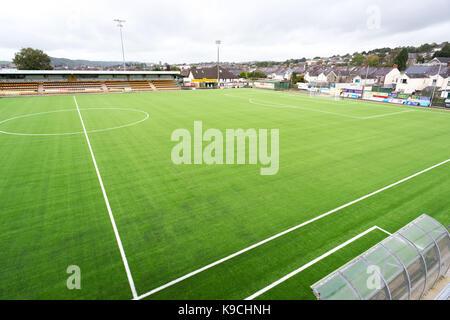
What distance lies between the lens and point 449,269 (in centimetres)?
639

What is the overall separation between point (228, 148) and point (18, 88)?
48.6 meters

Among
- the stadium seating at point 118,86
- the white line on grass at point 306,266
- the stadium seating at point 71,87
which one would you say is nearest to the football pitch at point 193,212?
the white line on grass at point 306,266

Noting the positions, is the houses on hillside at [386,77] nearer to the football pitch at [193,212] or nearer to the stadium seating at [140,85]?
the stadium seating at [140,85]

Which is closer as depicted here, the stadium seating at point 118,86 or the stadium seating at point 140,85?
the stadium seating at point 118,86

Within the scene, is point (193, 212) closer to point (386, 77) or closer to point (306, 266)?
point (306, 266)

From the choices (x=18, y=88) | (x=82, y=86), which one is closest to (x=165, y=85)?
(x=82, y=86)

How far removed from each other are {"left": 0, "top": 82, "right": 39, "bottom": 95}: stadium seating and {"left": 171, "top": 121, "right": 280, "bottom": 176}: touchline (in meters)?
40.3

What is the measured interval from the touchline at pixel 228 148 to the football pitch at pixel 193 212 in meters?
0.73

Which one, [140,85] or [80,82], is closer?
[80,82]

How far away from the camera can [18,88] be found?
142ft

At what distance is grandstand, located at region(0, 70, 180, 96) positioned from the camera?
144ft

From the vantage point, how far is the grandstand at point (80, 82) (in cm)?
4397

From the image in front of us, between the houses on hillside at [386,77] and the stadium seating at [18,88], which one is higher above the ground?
the houses on hillside at [386,77]
